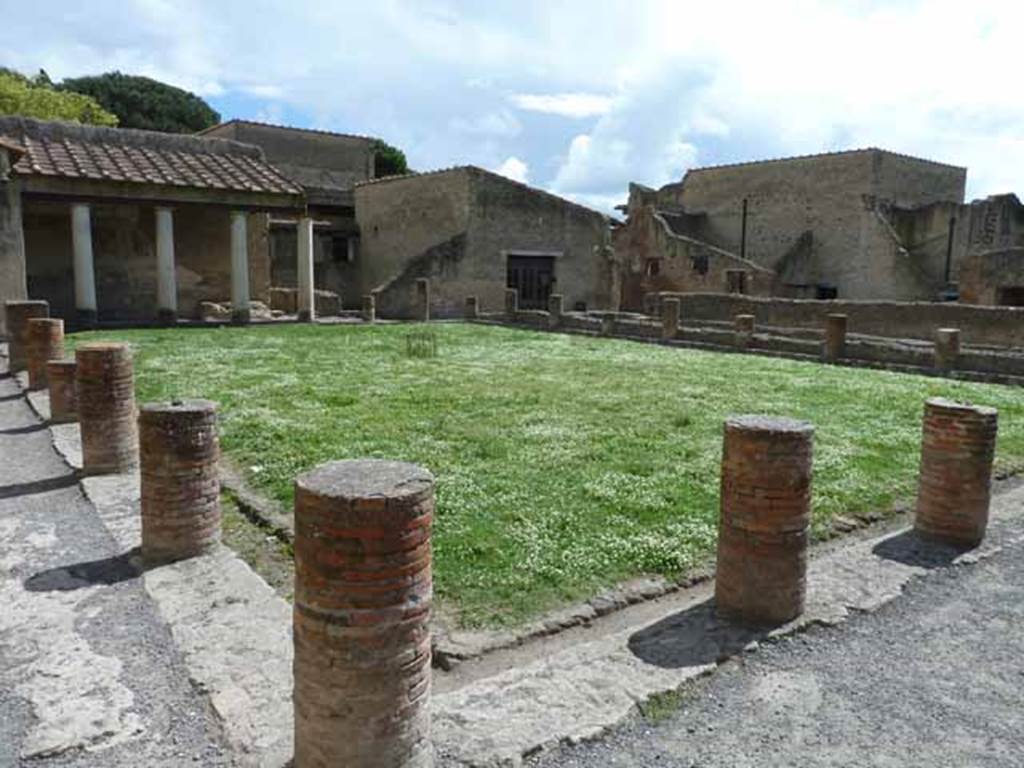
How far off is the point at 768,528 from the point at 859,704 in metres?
0.96

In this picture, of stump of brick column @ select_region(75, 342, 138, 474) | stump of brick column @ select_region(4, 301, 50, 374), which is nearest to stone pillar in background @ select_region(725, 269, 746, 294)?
stump of brick column @ select_region(4, 301, 50, 374)

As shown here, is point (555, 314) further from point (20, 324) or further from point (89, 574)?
point (89, 574)

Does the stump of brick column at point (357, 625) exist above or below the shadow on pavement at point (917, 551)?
above

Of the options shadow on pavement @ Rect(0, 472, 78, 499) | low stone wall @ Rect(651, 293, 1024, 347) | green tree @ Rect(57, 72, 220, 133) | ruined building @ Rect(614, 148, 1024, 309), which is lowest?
shadow on pavement @ Rect(0, 472, 78, 499)

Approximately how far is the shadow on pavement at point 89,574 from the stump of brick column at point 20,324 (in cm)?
809

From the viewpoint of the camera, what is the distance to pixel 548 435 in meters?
7.52

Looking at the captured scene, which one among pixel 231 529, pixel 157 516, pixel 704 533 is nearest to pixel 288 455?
pixel 231 529

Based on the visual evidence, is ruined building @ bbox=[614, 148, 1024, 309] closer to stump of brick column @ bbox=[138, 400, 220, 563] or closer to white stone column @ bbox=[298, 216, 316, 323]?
white stone column @ bbox=[298, 216, 316, 323]

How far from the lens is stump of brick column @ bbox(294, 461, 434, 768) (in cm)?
257

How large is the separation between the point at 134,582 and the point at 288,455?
238 centimetres

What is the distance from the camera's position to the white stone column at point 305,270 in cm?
2188

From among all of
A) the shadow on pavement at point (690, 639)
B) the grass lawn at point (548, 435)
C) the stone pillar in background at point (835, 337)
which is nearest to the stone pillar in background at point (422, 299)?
the grass lawn at point (548, 435)

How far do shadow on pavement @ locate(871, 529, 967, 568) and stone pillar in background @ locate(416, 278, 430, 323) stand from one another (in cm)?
2070

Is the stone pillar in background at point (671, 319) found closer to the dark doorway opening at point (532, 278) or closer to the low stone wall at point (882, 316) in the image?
the low stone wall at point (882, 316)
